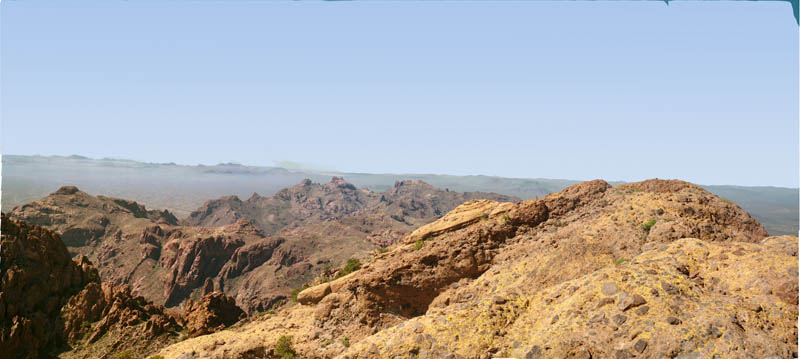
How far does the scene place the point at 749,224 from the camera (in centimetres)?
2072

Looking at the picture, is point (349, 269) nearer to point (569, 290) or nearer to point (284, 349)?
point (284, 349)

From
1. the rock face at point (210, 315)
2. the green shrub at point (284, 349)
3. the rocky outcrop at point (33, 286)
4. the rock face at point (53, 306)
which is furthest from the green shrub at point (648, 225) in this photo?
the rocky outcrop at point (33, 286)

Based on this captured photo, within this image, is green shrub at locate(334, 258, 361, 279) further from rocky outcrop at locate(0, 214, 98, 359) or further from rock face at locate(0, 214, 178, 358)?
rocky outcrop at locate(0, 214, 98, 359)

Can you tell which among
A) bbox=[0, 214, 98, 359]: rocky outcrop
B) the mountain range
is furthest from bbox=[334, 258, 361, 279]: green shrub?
bbox=[0, 214, 98, 359]: rocky outcrop

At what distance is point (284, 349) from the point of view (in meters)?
22.6

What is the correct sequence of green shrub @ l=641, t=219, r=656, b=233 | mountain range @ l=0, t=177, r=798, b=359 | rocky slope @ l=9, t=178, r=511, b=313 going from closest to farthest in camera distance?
mountain range @ l=0, t=177, r=798, b=359 → green shrub @ l=641, t=219, r=656, b=233 → rocky slope @ l=9, t=178, r=511, b=313

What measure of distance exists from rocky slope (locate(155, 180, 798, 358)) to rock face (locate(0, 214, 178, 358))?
20.3 meters

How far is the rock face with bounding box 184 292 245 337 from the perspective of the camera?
41.3 meters

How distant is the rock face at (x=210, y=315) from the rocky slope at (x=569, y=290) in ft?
49.0

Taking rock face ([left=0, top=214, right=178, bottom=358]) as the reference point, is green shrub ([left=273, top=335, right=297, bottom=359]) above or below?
above

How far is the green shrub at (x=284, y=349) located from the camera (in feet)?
72.9

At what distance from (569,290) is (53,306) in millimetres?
53922

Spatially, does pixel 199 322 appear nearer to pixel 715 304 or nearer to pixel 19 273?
pixel 19 273

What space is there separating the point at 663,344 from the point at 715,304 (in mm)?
2538
